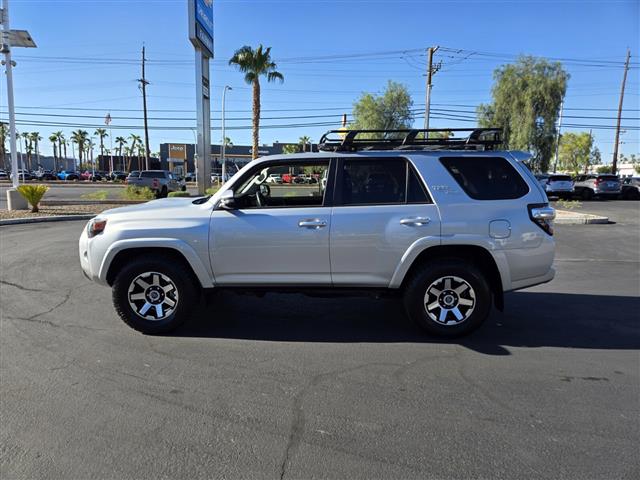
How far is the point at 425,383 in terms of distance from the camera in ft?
11.7

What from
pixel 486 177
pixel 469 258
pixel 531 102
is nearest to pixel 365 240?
pixel 469 258

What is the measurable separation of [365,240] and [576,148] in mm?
112485

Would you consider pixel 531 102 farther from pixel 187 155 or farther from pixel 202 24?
pixel 187 155

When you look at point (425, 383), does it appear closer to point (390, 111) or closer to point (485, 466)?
point (485, 466)

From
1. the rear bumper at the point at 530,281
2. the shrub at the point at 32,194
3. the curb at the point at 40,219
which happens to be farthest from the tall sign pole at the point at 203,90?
the rear bumper at the point at 530,281

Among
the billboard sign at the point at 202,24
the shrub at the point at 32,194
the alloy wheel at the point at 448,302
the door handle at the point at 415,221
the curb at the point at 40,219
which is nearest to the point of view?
the door handle at the point at 415,221

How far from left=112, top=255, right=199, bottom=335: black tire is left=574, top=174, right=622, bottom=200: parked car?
29.3 meters

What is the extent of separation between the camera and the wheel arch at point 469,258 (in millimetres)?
4453

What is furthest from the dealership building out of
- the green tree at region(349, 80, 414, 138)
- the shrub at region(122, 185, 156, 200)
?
the shrub at region(122, 185, 156, 200)

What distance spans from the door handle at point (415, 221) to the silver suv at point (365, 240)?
11 millimetres

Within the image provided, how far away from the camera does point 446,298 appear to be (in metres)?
4.45

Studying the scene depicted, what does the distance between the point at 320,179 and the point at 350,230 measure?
0.76m

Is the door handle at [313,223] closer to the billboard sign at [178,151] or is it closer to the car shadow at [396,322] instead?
the car shadow at [396,322]

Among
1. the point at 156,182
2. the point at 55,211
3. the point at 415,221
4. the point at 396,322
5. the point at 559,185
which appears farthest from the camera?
the point at 559,185
